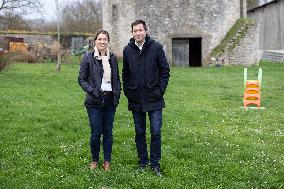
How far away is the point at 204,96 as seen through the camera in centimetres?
1513

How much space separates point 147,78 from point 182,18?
22.8 metres

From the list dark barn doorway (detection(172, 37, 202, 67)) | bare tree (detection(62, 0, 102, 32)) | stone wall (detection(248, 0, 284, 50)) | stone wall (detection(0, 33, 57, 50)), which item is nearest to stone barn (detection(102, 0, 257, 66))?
dark barn doorway (detection(172, 37, 202, 67))

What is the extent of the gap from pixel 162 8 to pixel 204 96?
1464cm

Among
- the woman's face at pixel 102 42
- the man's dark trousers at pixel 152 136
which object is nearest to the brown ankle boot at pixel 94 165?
the man's dark trousers at pixel 152 136

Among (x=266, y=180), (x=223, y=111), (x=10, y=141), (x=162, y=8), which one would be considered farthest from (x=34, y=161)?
(x=162, y=8)

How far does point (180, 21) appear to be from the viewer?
2862 cm

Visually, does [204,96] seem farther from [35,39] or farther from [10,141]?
[35,39]

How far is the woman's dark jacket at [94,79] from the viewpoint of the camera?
20.6 ft

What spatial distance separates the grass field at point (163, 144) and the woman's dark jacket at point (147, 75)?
1.02 meters

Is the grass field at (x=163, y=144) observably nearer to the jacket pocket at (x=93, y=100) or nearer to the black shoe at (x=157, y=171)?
the black shoe at (x=157, y=171)

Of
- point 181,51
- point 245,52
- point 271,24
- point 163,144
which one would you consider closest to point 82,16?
point 271,24

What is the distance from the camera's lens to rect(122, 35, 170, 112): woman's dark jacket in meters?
6.36

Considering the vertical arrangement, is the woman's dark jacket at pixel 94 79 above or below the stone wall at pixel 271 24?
below

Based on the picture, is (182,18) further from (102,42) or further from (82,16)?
(82,16)
